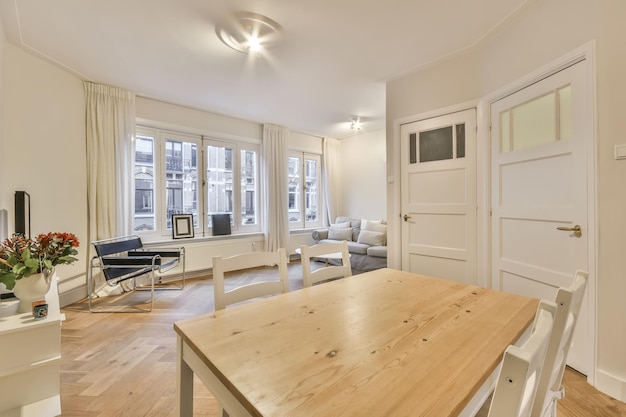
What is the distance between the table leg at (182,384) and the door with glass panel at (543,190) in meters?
2.30

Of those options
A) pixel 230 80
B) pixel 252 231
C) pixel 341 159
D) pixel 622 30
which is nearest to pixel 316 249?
pixel 622 30

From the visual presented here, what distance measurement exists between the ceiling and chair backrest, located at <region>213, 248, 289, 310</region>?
1895 millimetres

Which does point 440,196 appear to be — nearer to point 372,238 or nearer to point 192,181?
point 372,238

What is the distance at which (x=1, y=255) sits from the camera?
150cm

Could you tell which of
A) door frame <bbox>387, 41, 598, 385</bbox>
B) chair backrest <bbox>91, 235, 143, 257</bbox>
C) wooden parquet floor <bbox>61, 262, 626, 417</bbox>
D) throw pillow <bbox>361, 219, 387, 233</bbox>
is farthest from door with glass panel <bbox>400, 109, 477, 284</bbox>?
chair backrest <bbox>91, 235, 143, 257</bbox>

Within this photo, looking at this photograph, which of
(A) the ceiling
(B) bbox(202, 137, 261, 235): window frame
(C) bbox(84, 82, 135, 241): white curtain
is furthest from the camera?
(B) bbox(202, 137, 261, 235): window frame

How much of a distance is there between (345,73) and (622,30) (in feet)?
7.10

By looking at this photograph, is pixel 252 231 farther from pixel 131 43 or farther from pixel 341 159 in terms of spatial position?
pixel 131 43

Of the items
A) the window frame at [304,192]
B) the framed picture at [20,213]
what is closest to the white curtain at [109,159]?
the framed picture at [20,213]

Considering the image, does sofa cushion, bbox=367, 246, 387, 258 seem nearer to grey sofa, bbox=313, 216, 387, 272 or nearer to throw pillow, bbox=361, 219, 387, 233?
grey sofa, bbox=313, 216, 387, 272

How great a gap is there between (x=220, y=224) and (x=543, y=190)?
4155 mm

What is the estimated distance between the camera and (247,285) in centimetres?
130

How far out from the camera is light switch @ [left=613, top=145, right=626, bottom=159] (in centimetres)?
159

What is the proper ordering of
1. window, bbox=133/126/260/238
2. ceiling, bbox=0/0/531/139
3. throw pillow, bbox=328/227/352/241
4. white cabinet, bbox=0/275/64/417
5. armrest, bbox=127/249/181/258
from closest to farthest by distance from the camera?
white cabinet, bbox=0/275/64/417 < ceiling, bbox=0/0/531/139 < armrest, bbox=127/249/181/258 < window, bbox=133/126/260/238 < throw pillow, bbox=328/227/352/241
